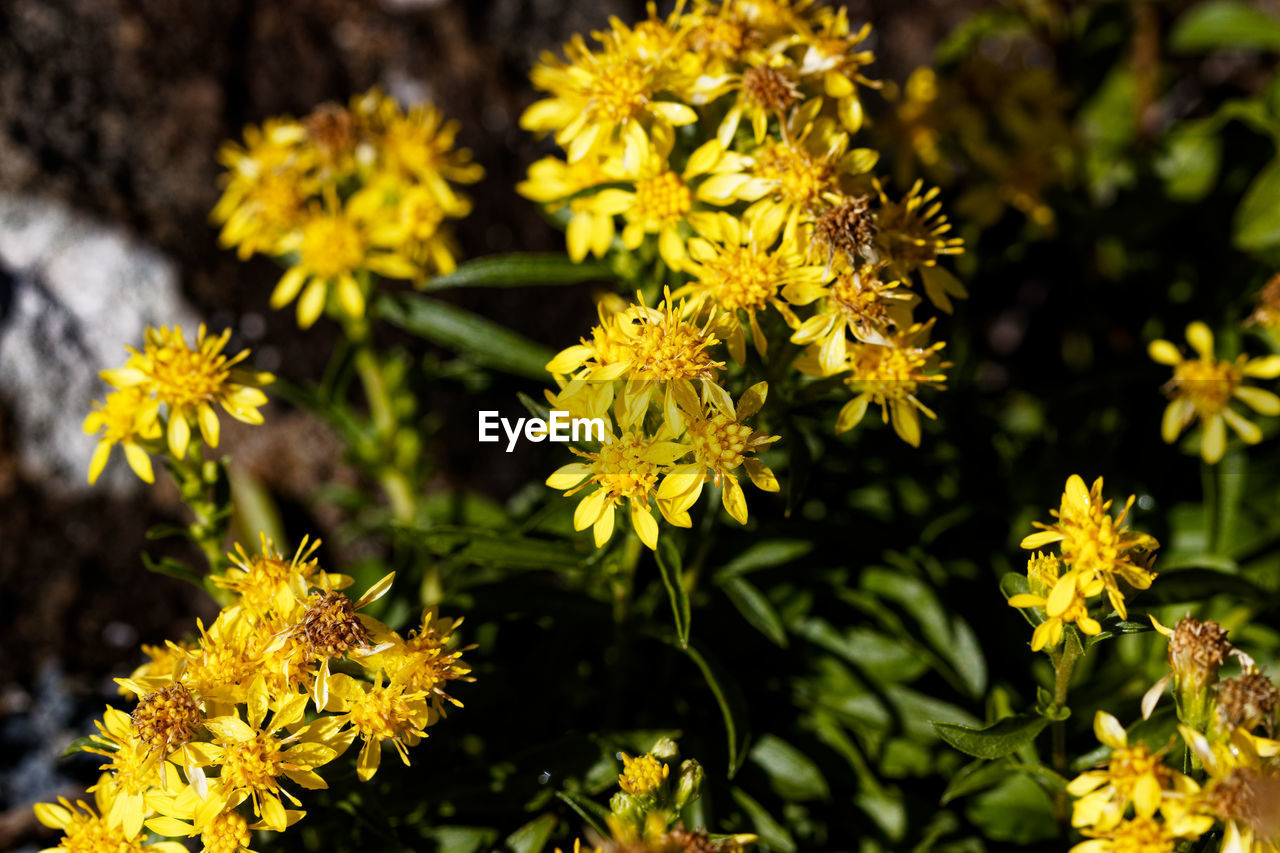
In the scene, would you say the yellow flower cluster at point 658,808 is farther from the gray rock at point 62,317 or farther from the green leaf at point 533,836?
the gray rock at point 62,317

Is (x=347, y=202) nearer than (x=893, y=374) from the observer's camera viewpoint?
No

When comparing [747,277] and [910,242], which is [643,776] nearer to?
[747,277]

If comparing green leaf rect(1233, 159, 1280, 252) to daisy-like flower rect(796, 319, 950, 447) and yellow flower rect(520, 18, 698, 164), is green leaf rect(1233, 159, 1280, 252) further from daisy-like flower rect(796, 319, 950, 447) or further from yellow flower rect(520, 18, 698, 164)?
yellow flower rect(520, 18, 698, 164)

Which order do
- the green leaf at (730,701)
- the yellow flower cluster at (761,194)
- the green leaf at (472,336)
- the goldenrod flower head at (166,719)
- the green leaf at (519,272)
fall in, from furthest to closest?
1. the green leaf at (472,336)
2. the green leaf at (519,272)
3. the green leaf at (730,701)
4. the yellow flower cluster at (761,194)
5. the goldenrod flower head at (166,719)

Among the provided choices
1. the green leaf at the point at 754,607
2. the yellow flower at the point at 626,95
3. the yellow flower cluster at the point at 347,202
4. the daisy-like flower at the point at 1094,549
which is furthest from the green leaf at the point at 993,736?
the yellow flower cluster at the point at 347,202

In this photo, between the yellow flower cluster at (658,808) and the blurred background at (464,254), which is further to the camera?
the blurred background at (464,254)

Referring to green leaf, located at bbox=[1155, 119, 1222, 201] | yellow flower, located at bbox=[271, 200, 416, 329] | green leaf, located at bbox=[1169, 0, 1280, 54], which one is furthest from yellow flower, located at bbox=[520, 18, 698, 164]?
green leaf, located at bbox=[1169, 0, 1280, 54]

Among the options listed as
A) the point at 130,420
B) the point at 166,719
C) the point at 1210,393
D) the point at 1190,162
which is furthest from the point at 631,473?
the point at 1190,162
